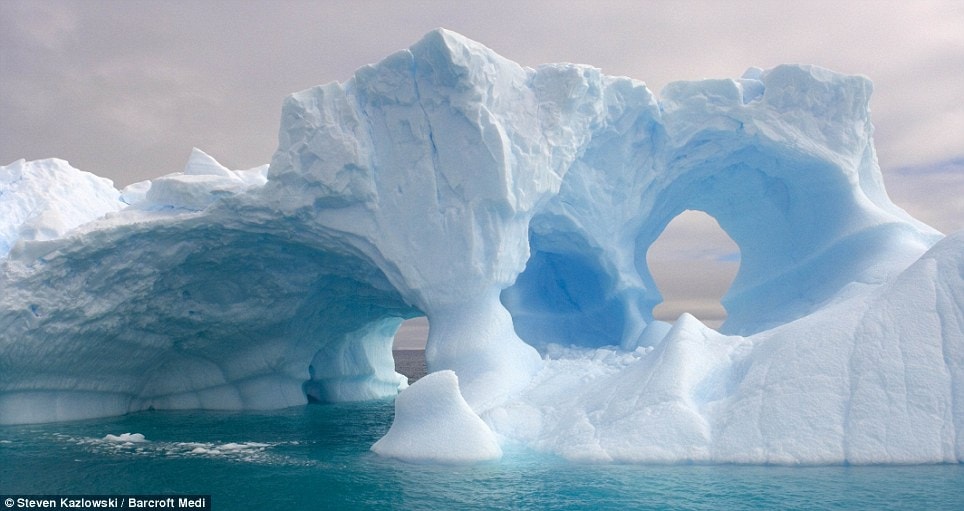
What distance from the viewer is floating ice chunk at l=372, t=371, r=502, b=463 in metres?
9.34

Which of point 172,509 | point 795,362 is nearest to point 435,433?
point 172,509

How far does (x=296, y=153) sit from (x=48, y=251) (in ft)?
16.1

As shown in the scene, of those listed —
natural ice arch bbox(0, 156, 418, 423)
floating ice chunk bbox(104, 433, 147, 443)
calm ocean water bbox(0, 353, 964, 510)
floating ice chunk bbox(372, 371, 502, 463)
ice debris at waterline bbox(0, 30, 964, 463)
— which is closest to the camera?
calm ocean water bbox(0, 353, 964, 510)

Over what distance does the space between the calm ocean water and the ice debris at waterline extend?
58 cm

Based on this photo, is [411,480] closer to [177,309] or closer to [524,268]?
[524,268]

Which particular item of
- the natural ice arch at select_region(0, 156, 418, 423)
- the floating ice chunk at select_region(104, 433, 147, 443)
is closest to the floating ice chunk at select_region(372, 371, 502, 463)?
the floating ice chunk at select_region(104, 433, 147, 443)

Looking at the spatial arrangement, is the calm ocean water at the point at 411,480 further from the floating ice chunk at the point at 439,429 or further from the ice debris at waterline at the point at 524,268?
the ice debris at waterline at the point at 524,268

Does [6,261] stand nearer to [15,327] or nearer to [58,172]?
[15,327]

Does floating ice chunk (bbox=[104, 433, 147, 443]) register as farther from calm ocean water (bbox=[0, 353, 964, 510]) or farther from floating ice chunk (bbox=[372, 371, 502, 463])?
floating ice chunk (bbox=[372, 371, 502, 463])

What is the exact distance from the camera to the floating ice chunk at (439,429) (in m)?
9.34

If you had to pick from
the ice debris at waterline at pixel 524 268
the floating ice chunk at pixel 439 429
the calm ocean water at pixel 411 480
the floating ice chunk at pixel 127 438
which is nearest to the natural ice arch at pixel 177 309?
the ice debris at waterline at pixel 524 268

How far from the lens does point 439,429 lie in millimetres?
9547

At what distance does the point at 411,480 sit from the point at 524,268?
688 cm

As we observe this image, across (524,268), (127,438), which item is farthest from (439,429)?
(127,438)
